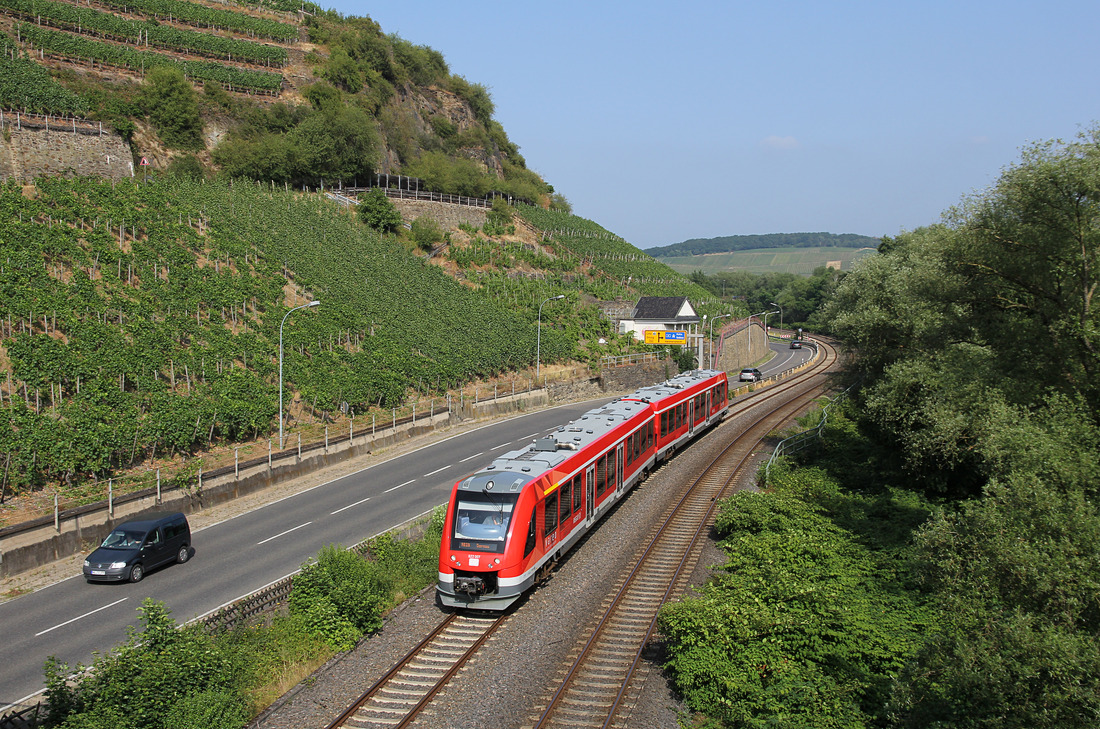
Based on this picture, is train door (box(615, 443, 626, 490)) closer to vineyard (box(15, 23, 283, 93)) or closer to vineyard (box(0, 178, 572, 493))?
vineyard (box(0, 178, 572, 493))

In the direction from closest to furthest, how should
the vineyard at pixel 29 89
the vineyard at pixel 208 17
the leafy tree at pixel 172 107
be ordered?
the vineyard at pixel 29 89 < the leafy tree at pixel 172 107 < the vineyard at pixel 208 17

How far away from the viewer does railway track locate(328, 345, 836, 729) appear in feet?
40.0

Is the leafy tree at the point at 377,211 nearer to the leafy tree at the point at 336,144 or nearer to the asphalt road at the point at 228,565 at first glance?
the leafy tree at the point at 336,144

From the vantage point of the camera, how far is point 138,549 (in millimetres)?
19344

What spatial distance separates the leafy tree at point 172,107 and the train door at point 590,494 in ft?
208

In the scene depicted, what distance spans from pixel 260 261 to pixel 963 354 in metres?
45.4

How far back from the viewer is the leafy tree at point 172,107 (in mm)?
66269

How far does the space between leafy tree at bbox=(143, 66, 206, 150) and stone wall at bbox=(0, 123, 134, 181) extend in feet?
31.0

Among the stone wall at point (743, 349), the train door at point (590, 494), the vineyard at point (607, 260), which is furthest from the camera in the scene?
the vineyard at point (607, 260)

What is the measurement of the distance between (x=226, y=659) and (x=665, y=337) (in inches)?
2336

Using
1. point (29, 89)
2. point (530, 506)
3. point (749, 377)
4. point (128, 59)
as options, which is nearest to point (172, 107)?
point (128, 59)

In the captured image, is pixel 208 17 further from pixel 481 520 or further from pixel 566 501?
pixel 481 520

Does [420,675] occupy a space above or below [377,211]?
below

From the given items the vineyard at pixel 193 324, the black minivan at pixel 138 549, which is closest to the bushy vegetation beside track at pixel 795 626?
the black minivan at pixel 138 549
